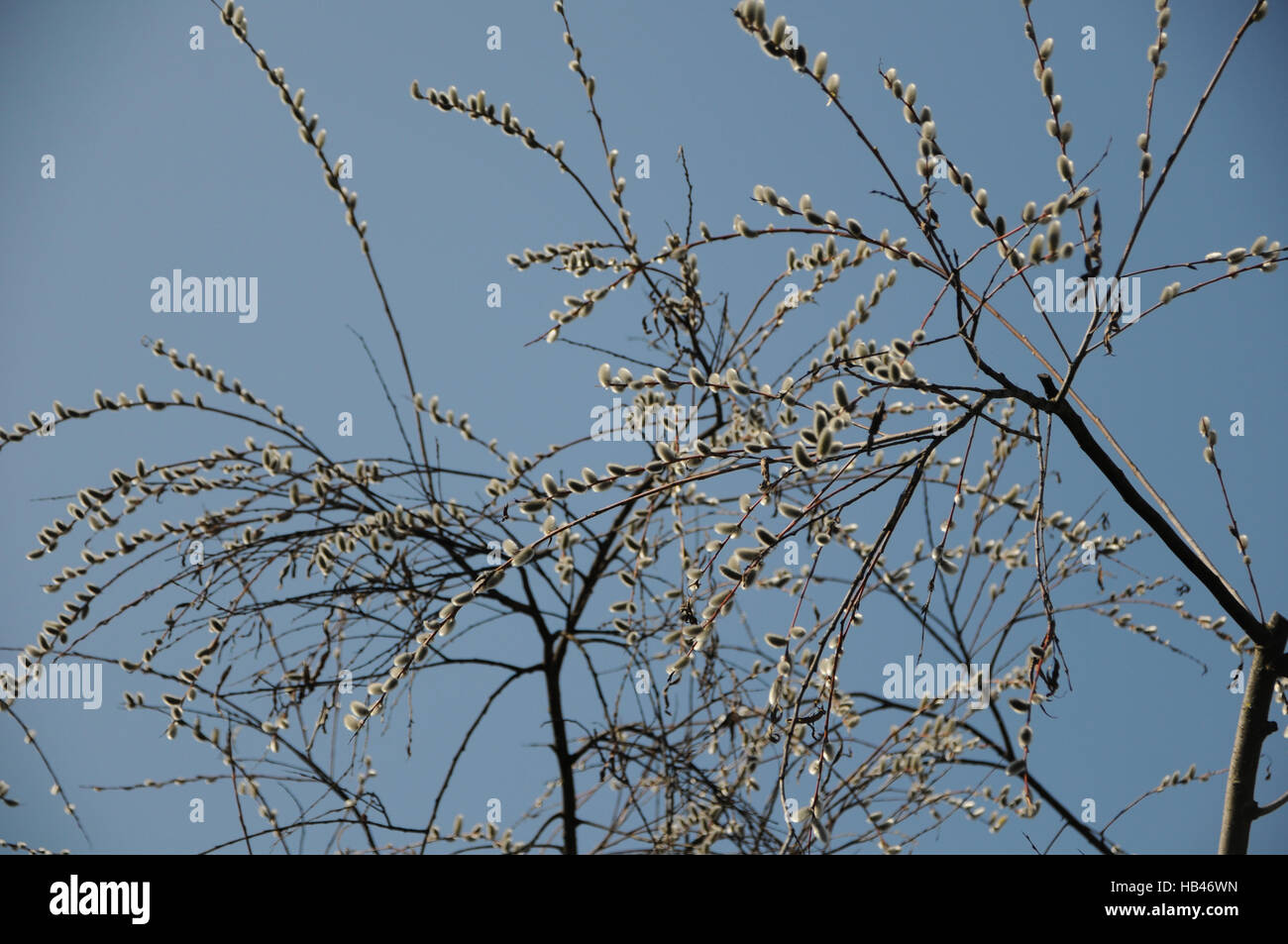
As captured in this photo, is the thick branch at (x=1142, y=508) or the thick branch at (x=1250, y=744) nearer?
the thick branch at (x=1142, y=508)

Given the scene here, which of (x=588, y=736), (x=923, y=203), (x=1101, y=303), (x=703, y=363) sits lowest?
(x=588, y=736)

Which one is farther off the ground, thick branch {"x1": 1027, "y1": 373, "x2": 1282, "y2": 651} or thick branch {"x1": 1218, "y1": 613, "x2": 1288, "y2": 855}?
thick branch {"x1": 1027, "y1": 373, "x2": 1282, "y2": 651}

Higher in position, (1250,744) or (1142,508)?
(1142,508)

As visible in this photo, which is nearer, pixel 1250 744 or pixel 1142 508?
pixel 1142 508

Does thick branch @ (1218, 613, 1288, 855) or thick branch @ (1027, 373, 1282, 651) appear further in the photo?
thick branch @ (1218, 613, 1288, 855)

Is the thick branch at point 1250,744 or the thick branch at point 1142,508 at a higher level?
the thick branch at point 1142,508
